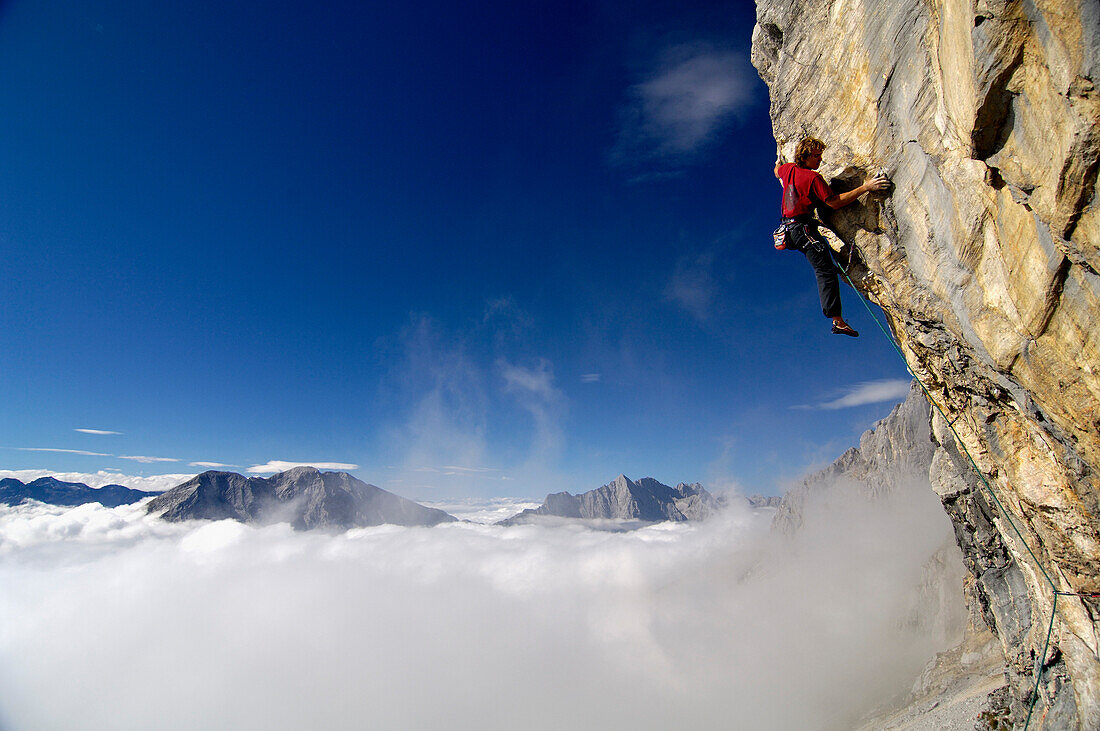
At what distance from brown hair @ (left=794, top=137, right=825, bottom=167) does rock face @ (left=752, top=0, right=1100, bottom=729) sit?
0.37 meters

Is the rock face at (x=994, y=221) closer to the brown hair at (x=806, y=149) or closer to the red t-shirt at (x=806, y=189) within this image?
the brown hair at (x=806, y=149)

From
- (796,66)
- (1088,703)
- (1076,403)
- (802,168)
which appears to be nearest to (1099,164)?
(1076,403)

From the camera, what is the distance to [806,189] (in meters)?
9.77

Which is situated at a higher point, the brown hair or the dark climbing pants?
the brown hair

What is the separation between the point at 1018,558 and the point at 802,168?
12.5 m

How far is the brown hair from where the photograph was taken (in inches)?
394

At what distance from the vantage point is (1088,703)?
10.1 m

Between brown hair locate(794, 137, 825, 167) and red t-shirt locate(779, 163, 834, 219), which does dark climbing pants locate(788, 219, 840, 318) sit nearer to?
red t-shirt locate(779, 163, 834, 219)

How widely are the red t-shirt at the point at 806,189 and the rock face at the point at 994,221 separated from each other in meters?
0.79

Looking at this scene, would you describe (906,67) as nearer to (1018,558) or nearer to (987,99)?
(987,99)

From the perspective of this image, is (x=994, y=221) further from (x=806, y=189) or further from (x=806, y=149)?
(x=806, y=149)

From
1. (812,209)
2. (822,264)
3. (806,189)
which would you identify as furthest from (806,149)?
(822,264)

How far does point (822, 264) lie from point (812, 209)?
1.34 meters

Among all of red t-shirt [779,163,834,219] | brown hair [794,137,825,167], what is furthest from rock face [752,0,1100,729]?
red t-shirt [779,163,834,219]
